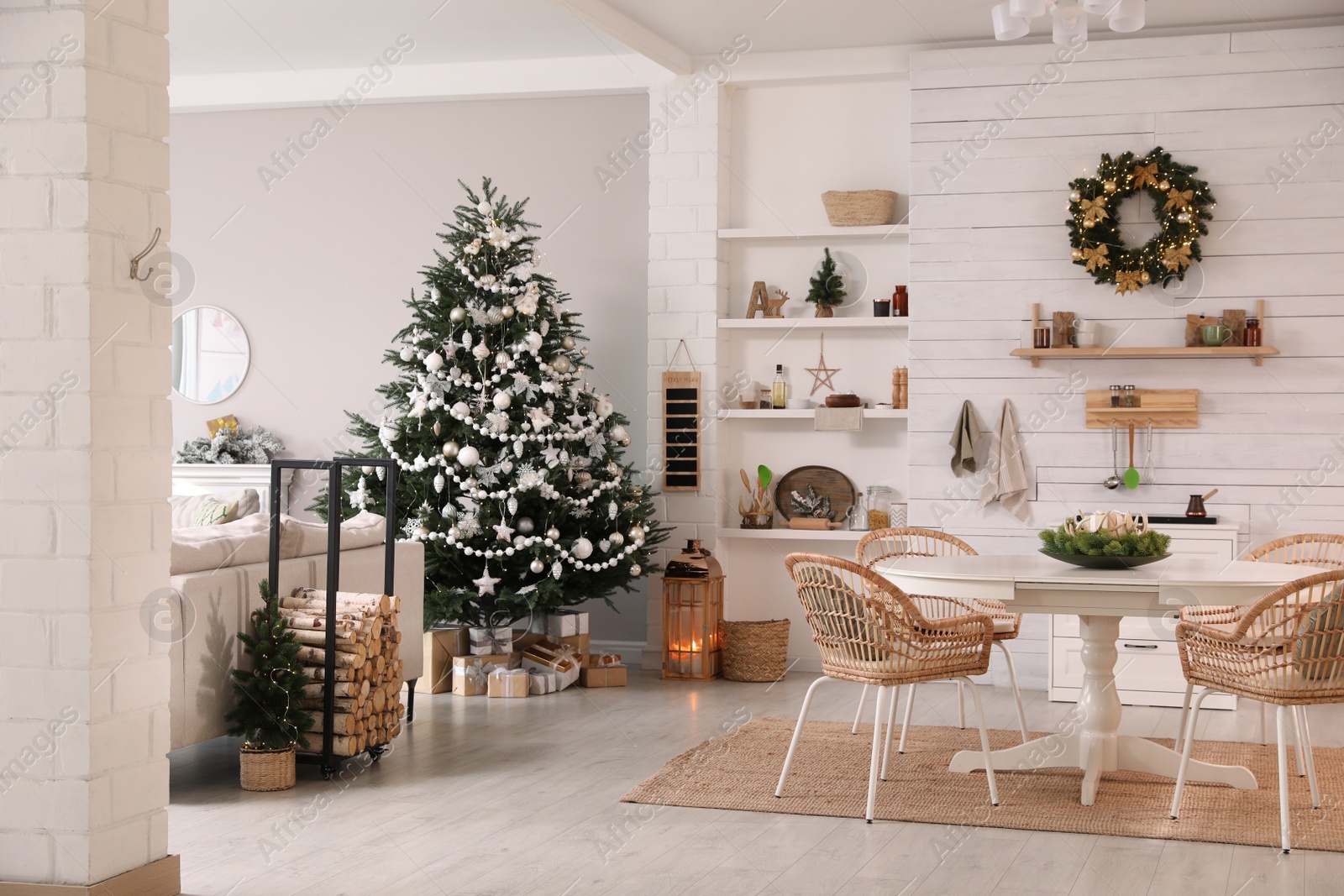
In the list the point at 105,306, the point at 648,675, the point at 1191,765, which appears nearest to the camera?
the point at 105,306

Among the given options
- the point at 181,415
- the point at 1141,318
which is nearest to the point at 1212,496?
the point at 1141,318

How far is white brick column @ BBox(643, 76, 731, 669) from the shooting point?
22.9ft

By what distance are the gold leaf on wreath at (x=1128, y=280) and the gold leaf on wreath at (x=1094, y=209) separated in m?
0.27

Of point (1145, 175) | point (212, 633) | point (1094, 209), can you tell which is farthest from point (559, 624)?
point (1145, 175)

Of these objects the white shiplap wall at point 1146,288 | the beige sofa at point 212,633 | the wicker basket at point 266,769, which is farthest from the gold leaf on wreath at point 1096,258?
the wicker basket at point 266,769

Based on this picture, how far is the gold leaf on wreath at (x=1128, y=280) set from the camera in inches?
246

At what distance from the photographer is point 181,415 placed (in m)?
8.04

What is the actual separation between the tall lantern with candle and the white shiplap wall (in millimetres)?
1116

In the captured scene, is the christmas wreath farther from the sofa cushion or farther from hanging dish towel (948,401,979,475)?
the sofa cushion

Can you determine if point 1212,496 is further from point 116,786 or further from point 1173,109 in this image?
point 116,786

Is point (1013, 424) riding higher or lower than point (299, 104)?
lower

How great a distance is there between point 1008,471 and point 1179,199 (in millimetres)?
1464

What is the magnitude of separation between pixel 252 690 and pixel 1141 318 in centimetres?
430

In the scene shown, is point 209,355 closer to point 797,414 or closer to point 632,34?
point 632,34
